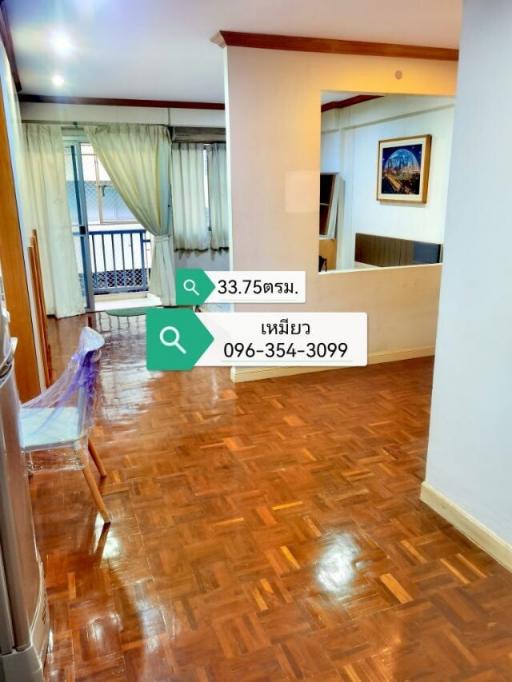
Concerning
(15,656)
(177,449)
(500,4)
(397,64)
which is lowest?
(177,449)

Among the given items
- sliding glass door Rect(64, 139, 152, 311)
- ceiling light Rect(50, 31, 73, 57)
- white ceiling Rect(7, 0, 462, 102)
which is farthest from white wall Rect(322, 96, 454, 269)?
ceiling light Rect(50, 31, 73, 57)

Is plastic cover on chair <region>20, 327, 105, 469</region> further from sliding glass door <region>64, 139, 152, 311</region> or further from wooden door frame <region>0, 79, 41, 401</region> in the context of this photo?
sliding glass door <region>64, 139, 152, 311</region>

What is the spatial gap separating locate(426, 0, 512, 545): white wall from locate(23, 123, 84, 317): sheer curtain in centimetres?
477

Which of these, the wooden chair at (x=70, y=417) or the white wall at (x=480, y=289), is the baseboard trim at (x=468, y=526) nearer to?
the white wall at (x=480, y=289)

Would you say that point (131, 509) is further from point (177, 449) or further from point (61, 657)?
point (61, 657)

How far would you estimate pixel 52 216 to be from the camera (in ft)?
19.7

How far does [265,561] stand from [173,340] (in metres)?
2.96

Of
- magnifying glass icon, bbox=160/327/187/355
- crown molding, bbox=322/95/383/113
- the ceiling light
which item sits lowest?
magnifying glass icon, bbox=160/327/187/355

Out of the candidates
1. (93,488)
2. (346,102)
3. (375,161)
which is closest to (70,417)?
(93,488)

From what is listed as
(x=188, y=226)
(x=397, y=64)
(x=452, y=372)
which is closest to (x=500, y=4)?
(x=452, y=372)

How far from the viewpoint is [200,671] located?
1645 mm

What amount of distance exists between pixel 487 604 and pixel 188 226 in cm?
567

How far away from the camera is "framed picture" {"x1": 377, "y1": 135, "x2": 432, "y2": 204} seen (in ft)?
15.8

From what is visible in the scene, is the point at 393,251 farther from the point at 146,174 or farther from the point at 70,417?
the point at 70,417
